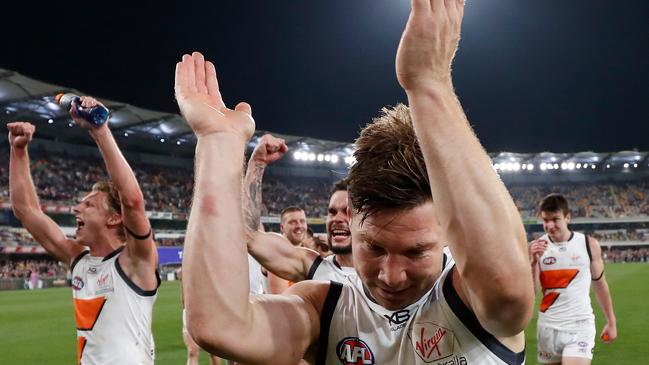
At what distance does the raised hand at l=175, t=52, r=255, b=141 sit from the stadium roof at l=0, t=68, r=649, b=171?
29.9 metres

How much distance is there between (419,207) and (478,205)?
1.52 ft

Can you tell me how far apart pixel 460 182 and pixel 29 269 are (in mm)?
39163

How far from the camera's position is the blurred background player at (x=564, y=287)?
7.44m

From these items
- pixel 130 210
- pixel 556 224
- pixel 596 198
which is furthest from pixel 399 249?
pixel 596 198

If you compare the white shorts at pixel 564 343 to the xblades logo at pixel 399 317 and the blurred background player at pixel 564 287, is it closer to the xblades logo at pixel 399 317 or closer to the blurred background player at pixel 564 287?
the blurred background player at pixel 564 287

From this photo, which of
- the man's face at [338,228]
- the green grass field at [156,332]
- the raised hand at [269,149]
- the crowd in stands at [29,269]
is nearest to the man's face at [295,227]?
the man's face at [338,228]

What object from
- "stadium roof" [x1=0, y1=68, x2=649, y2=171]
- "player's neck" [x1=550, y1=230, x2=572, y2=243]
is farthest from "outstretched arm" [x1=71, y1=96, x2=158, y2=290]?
"stadium roof" [x1=0, y1=68, x2=649, y2=171]

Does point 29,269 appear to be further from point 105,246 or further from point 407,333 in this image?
point 407,333

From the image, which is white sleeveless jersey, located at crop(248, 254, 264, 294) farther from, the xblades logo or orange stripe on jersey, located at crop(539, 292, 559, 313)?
the xblades logo

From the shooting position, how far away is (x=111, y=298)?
14.8 ft

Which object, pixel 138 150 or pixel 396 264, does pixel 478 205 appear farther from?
pixel 138 150

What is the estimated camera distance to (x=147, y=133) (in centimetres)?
4412

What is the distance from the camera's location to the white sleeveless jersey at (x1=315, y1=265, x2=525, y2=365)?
5.20 ft

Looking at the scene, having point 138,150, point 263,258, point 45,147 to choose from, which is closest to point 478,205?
point 263,258
